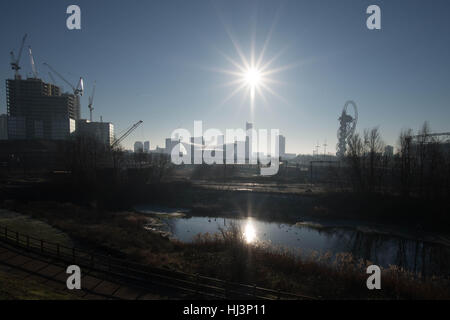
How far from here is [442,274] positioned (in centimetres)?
2123

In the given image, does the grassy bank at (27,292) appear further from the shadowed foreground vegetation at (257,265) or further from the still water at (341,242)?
the still water at (341,242)

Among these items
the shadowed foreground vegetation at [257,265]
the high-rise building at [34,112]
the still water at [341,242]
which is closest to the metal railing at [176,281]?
the shadowed foreground vegetation at [257,265]

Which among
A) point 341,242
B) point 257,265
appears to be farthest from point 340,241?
point 257,265

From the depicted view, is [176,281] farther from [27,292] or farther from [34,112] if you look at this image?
[34,112]

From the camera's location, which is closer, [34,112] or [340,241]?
[340,241]

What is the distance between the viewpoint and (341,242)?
3030cm

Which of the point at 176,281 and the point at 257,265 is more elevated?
the point at 176,281

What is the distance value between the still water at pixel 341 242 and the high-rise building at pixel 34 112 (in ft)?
587

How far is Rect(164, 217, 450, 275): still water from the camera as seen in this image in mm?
24641

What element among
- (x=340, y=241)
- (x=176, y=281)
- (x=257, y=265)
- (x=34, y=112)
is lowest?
(x=340, y=241)

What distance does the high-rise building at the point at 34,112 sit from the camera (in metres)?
175

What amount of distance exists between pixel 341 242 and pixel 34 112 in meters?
220

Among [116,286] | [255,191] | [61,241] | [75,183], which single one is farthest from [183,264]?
[75,183]

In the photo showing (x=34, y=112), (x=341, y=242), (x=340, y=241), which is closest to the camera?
(x=341, y=242)
